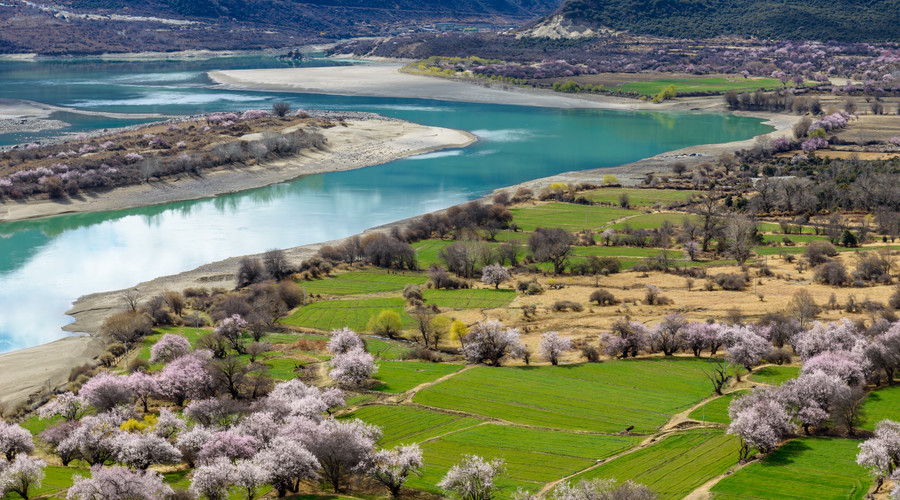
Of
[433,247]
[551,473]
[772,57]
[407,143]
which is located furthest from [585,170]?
[772,57]

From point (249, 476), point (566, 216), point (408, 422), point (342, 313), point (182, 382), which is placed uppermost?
point (249, 476)

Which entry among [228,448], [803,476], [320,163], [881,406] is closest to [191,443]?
[228,448]

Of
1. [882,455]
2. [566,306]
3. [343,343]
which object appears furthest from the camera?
[566,306]

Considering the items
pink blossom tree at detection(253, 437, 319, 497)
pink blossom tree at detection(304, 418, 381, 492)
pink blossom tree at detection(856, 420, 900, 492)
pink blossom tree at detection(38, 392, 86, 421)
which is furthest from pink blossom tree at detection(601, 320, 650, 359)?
pink blossom tree at detection(38, 392, 86, 421)

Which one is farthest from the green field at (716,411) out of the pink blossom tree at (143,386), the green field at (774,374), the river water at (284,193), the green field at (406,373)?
the river water at (284,193)

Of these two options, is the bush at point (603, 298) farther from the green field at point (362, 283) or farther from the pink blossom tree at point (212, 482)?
the pink blossom tree at point (212, 482)

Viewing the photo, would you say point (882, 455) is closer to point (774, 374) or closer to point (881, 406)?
point (881, 406)
